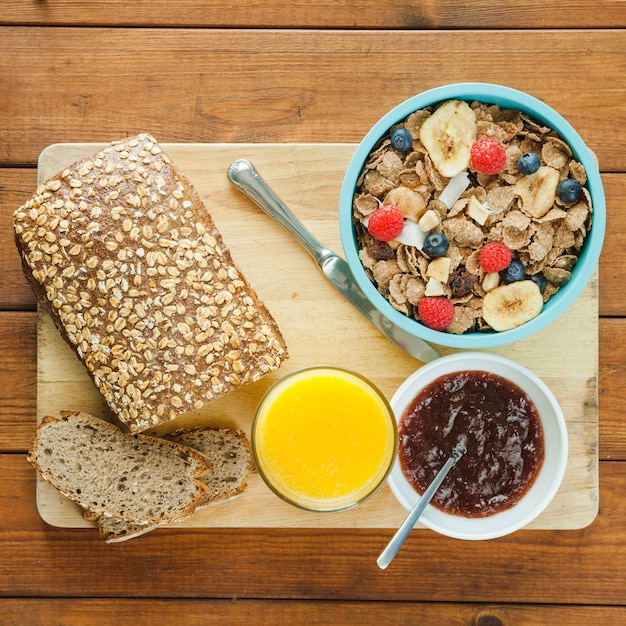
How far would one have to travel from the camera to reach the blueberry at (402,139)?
1554mm

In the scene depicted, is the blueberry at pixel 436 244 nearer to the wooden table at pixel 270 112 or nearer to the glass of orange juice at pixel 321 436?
the glass of orange juice at pixel 321 436

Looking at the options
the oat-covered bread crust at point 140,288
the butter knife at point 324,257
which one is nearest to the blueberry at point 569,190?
the butter knife at point 324,257

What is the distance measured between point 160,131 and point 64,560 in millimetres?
1244

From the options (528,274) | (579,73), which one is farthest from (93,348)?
(579,73)

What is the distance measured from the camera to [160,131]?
6.11ft

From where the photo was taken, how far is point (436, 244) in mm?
1528

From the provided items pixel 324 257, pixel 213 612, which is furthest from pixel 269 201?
pixel 213 612

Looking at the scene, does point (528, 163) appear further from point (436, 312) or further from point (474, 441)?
point (474, 441)

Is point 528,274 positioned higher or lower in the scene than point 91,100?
lower

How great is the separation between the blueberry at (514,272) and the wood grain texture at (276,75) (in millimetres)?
553

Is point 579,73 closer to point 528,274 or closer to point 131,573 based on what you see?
point 528,274

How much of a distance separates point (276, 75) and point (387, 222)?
63cm

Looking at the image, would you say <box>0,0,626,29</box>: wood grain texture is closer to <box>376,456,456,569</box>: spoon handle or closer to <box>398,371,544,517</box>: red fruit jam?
<box>398,371,544,517</box>: red fruit jam

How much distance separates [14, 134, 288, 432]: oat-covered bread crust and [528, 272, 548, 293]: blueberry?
0.63 meters
